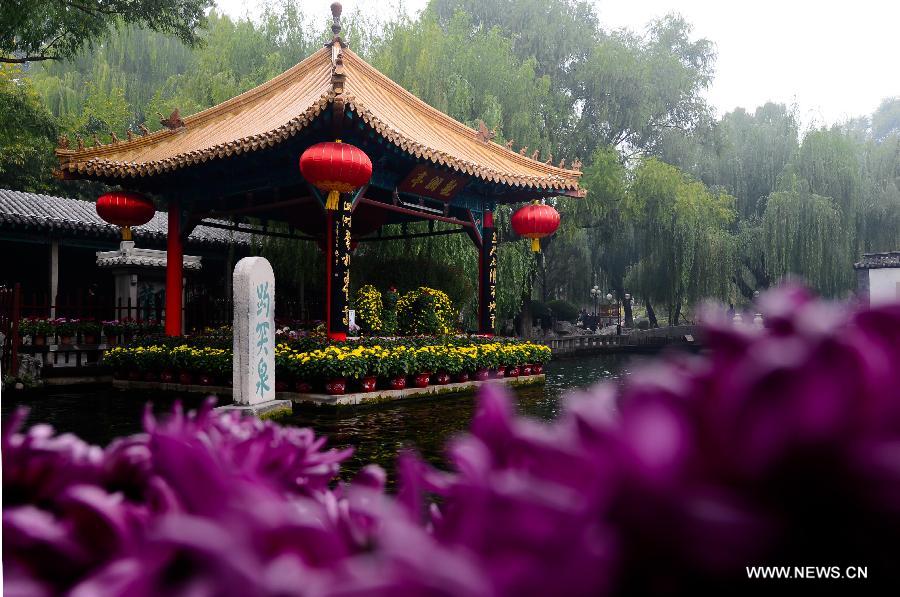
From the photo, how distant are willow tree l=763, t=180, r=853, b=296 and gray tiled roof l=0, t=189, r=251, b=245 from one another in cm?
1260

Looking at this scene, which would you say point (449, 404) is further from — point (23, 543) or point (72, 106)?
point (72, 106)

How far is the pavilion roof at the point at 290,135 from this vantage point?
27.6ft

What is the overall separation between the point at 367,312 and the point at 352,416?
3.18 metres

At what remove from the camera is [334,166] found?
7086 millimetres

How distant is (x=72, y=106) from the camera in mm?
17656

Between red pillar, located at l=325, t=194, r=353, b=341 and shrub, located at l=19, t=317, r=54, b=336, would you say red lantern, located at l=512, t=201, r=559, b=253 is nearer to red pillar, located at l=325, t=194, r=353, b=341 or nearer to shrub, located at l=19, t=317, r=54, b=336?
red pillar, located at l=325, t=194, r=353, b=341

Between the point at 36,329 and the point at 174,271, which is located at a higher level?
the point at 174,271

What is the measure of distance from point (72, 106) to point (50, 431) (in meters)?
20.3

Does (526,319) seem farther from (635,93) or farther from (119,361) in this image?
(119,361)

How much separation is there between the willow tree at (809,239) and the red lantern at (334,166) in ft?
39.1

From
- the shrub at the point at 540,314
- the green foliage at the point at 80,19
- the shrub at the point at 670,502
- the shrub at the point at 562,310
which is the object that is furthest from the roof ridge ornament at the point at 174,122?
the shrub at the point at 562,310

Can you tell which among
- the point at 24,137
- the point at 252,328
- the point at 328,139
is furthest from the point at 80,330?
the point at 252,328

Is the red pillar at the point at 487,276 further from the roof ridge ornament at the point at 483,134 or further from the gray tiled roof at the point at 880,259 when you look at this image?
the gray tiled roof at the point at 880,259

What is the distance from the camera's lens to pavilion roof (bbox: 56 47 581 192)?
842 cm
